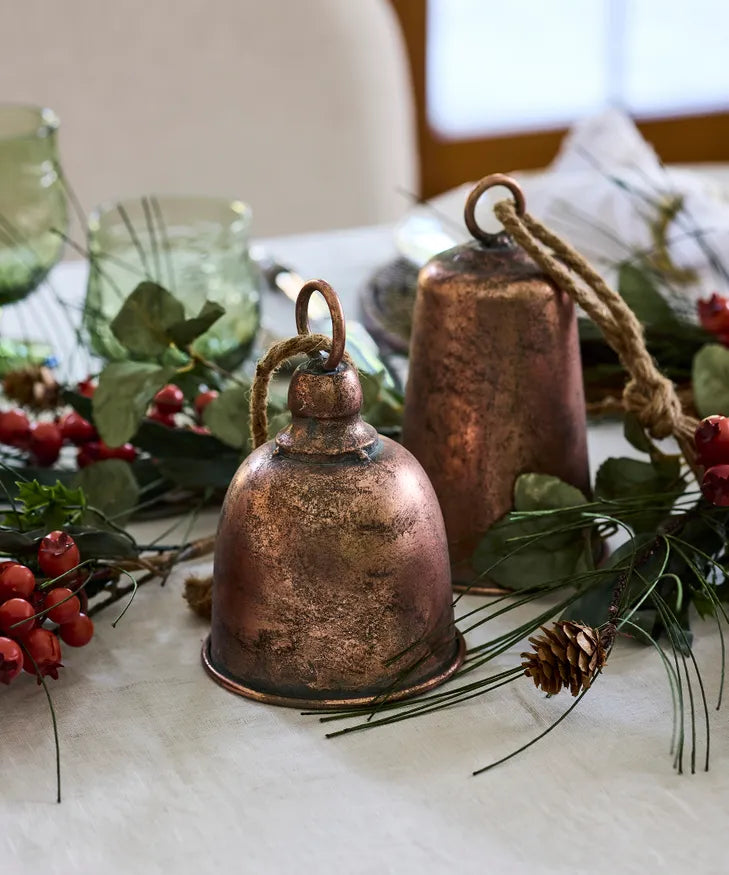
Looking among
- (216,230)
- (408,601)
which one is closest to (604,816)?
(408,601)

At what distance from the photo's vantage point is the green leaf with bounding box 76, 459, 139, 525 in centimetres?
58

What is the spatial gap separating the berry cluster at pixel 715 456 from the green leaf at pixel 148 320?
9.6 inches

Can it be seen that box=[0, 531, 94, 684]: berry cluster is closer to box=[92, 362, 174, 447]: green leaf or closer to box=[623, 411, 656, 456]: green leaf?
box=[92, 362, 174, 447]: green leaf

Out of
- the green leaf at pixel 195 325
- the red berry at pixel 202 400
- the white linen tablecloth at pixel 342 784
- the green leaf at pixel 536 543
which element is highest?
the green leaf at pixel 195 325

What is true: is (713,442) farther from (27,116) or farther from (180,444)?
(27,116)

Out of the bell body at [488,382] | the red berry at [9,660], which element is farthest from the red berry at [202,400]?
the red berry at [9,660]

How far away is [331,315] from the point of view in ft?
1.45

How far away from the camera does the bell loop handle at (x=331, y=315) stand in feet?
1.44

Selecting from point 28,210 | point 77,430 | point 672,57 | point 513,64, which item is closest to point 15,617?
point 77,430

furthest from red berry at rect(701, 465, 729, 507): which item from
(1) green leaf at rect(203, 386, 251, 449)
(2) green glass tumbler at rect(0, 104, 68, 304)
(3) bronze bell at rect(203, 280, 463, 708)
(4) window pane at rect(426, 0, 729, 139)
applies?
(4) window pane at rect(426, 0, 729, 139)

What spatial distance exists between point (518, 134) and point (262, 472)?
231 cm

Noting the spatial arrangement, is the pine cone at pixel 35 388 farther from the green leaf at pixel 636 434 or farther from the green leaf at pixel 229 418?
the green leaf at pixel 636 434

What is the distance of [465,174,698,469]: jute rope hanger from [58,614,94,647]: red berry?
0.23 metres

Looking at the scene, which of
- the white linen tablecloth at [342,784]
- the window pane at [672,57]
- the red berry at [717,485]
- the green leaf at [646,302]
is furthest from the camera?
the window pane at [672,57]
